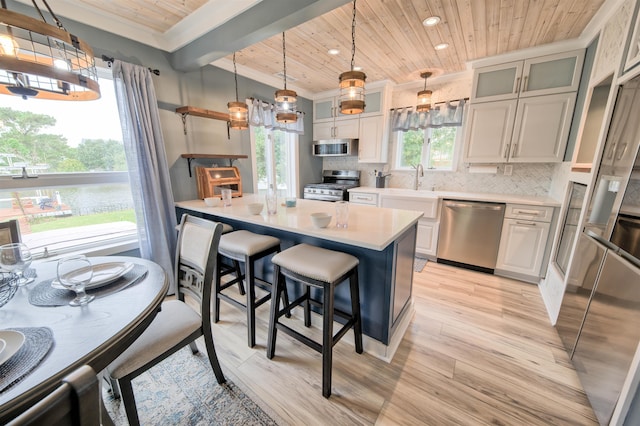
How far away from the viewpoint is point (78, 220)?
2.23 metres

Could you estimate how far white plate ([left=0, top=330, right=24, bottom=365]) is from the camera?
0.70 meters

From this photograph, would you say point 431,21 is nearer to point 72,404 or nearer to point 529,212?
point 529,212

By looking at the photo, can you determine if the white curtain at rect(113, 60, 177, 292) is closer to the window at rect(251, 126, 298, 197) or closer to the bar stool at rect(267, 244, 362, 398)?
the window at rect(251, 126, 298, 197)

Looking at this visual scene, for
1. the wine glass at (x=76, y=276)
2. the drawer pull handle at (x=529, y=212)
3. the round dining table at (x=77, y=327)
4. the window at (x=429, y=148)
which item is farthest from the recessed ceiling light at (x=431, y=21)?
the wine glass at (x=76, y=276)

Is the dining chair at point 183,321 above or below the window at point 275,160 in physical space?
below

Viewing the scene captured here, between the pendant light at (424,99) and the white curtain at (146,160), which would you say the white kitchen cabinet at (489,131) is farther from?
the white curtain at (146,160)

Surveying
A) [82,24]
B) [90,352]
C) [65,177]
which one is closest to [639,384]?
[90,352]

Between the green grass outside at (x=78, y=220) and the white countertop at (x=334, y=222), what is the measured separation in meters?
0.60

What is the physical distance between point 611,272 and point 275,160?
3596mm

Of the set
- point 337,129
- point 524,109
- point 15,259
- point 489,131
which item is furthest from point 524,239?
point 15,259

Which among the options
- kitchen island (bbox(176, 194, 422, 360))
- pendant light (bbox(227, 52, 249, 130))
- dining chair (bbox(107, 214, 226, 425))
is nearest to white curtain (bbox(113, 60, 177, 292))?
pendant light (bbox(227, 52, 249, 130))

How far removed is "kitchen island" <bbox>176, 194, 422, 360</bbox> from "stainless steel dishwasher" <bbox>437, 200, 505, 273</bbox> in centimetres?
Result: 136

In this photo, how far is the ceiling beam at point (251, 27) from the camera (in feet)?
5.26

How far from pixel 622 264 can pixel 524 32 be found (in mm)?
2257
